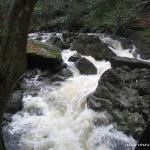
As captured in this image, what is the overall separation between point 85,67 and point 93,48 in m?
2.04

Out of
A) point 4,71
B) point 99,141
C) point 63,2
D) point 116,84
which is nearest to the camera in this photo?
point 4,71

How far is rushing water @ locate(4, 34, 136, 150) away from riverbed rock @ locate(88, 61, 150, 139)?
0.77ft

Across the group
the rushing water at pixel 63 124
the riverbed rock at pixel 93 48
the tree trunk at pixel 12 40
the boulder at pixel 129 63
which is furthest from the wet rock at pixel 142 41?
the tree trunk at pixel 12 40

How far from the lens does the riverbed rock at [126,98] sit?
312 inches

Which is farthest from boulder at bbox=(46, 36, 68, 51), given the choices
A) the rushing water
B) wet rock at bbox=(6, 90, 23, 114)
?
wet rock at bbox=(6, 90, 23, 114)

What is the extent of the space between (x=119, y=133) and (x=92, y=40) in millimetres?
6891

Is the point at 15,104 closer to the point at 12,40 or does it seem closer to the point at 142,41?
the point at 12,40

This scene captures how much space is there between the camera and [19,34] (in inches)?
122

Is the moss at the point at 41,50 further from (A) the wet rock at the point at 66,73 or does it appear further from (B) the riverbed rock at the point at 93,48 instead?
(B) the riverbed rock at the point at 93,48

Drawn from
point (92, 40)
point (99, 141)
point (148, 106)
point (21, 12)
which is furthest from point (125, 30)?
point (21, 12)

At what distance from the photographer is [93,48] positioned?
1375 cm

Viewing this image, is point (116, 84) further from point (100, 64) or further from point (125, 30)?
point (125, 30)

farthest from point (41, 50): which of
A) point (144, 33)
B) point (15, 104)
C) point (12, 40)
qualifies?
point (12, 40)

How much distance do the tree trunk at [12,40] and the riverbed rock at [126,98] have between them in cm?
510
